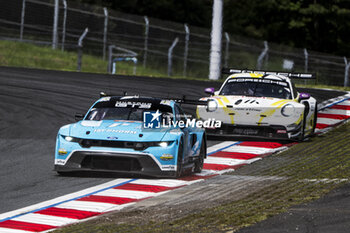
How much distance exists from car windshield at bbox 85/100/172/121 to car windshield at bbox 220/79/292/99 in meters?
4.97

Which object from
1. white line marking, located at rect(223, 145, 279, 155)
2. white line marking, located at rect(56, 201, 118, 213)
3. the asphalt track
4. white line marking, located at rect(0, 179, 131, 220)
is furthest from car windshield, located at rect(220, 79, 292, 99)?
white line marking, located at rect(56, 201, 118, 213)

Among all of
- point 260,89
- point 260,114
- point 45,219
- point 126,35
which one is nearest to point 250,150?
point 260,114

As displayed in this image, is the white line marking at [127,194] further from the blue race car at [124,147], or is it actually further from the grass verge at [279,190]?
the grass verge at [279,190]

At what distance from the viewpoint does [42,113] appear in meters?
19.3

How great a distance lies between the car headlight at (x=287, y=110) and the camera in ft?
56.6

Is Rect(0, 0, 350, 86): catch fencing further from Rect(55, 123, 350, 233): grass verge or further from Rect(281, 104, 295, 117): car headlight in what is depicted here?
Rect(55, 123, 350, 233): grass verge

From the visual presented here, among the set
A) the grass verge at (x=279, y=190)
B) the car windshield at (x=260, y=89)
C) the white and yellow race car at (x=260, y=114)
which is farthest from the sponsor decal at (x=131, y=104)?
the car windshield at (x=260, y=89)

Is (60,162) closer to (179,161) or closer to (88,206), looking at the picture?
(179,161)

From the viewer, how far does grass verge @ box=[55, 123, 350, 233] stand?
8.75m

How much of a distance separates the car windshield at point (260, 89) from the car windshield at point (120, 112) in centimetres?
497

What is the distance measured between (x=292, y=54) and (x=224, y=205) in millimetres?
31672

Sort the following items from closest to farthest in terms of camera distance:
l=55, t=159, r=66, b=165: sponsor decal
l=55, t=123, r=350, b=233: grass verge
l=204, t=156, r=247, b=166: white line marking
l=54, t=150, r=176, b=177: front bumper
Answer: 1. l=55, t=123, r=350, b=233: grass verge
2. l=54, t=150, r=176, b=177: front bumper
3. l=55, t=159, r=66, b=165: sponsor decal
4. l=204, t=156, r=247, b=166: white line marking

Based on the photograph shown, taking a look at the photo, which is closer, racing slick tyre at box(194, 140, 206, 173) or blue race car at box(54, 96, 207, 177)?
blue race car at box(54, 96, 207, 177)

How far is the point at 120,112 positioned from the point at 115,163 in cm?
141
